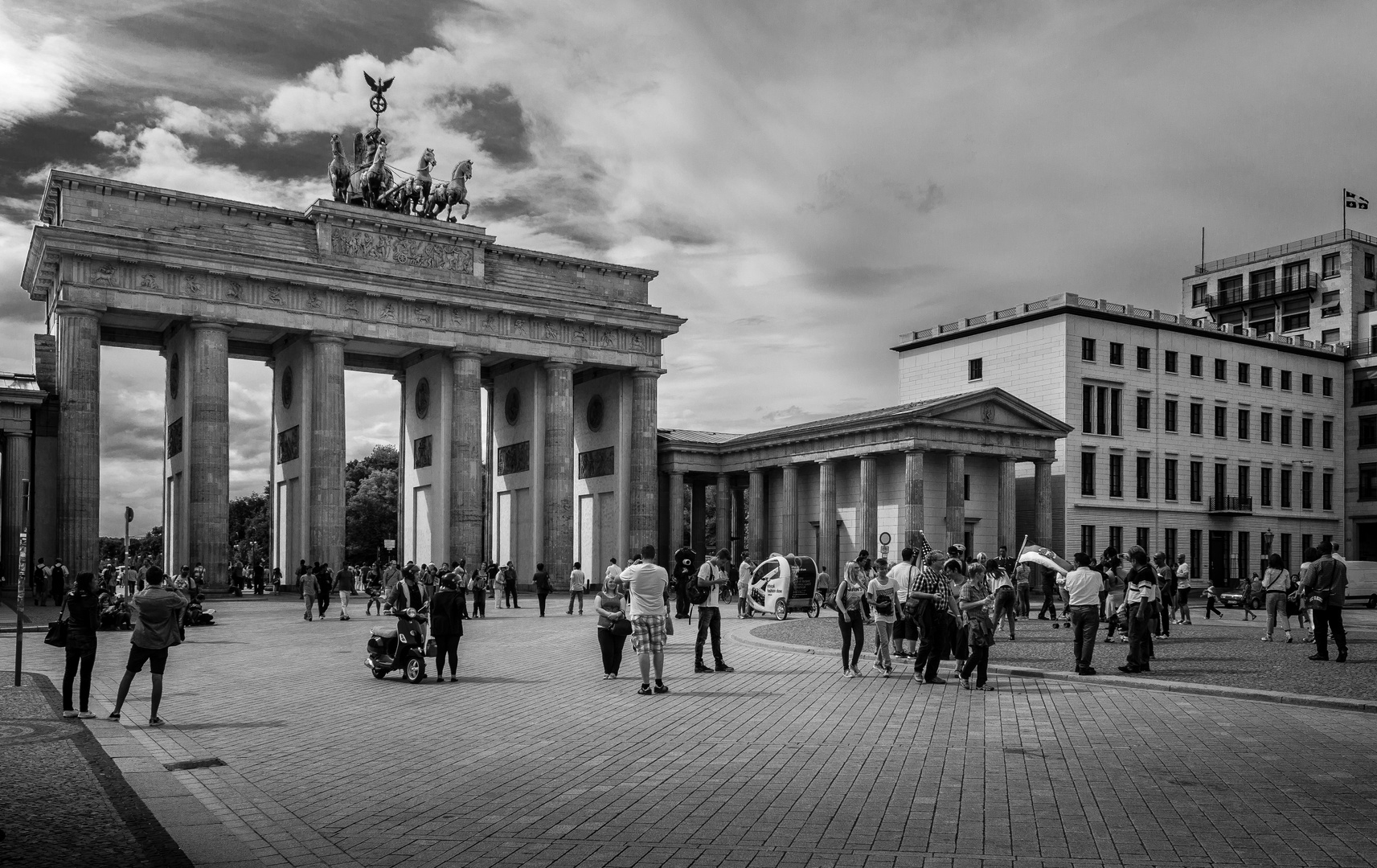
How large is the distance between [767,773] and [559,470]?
52.8 m

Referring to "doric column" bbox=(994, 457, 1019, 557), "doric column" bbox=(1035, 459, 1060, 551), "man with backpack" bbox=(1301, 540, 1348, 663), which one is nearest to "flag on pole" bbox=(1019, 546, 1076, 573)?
"man with backpack" bbox=(1301, 540, 1348, 663)

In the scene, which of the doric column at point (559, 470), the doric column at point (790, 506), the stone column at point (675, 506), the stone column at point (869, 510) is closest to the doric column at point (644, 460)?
the stone column at point (675, 506)

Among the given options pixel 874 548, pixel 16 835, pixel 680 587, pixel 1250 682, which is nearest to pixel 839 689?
pixel 1250 682

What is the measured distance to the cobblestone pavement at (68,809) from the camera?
778cm

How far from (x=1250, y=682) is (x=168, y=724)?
13931mm

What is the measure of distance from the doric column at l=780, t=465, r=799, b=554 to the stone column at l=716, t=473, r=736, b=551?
789 centimetres

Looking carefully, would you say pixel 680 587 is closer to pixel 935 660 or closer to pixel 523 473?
pixel 935 660

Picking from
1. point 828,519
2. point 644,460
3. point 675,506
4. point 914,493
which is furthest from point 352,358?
point 914,493

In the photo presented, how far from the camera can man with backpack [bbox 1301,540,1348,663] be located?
2020 cm

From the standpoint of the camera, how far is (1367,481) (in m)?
75.4

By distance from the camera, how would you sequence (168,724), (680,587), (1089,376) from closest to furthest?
(168,724)
(680,587)
(1089,376)

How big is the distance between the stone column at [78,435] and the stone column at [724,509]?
106ft

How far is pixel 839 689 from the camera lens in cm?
1698

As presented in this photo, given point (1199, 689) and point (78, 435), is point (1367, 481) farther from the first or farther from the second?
point (78, 435)
